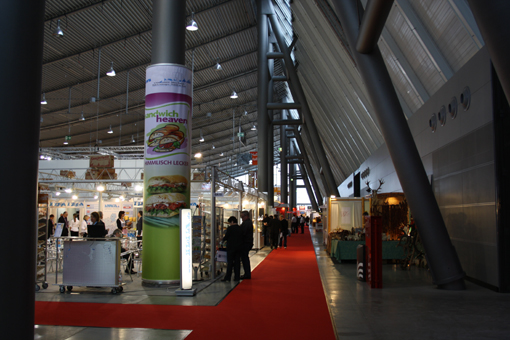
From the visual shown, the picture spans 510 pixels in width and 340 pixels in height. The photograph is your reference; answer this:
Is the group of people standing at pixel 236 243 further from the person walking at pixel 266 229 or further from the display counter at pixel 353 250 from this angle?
the person walking at pixel 266 229

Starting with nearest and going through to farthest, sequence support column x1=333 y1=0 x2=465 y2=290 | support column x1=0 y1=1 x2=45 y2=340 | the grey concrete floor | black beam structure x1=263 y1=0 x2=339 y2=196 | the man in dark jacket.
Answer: support column x1=0 y1=1 x2=45 y2=340, the grey concrete floor, support column x1=333 y1=0 x2=465 y2=290, the man in dark jacket, black beam structure x1=263 y1=0 x2=339 y2=196

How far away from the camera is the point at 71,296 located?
23.4 ft

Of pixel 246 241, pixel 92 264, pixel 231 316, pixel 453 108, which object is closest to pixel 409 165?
pixel 453 108

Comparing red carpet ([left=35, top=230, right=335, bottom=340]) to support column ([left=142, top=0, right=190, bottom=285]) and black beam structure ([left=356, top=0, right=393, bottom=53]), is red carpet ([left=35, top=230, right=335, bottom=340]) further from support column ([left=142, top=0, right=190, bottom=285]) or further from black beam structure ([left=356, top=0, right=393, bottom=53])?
black beam structure ([left=356, top=0, right=393, bottom=53])

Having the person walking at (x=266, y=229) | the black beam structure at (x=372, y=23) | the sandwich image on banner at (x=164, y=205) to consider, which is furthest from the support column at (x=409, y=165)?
the person walking at (x=266, y=229)

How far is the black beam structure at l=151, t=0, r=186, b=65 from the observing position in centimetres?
846

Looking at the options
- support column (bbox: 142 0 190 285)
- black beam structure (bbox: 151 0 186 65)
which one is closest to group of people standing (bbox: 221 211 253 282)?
support column (bbox: 142 0 190 285)

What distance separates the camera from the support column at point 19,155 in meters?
2.16

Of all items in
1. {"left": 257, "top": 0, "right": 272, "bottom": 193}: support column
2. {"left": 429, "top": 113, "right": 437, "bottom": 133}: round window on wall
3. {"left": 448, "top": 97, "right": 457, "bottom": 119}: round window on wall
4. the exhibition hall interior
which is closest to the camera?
the exhibition hall interior

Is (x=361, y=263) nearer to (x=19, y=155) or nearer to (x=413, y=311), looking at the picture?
(x=413, y=311)

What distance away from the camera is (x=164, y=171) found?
8.33 meters

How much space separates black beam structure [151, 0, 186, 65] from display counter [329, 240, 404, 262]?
709cm

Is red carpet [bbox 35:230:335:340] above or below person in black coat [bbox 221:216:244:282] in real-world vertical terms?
below

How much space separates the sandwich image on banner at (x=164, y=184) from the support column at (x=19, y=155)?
6003 millimetres
